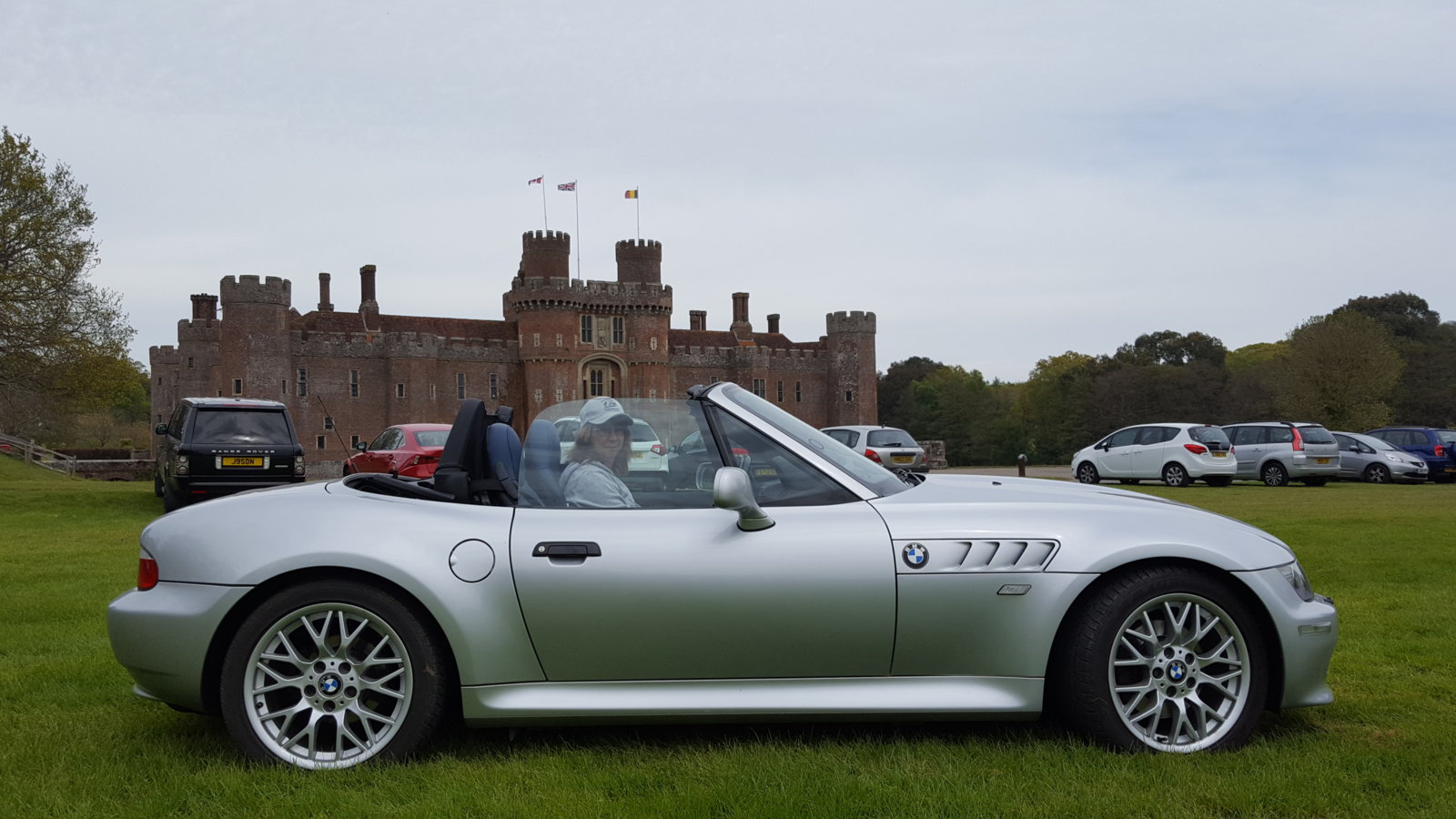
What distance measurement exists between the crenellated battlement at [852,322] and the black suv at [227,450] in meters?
67.7

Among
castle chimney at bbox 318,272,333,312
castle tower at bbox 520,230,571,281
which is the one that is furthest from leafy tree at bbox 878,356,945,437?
castle chimney at bbox 318,272,333,312

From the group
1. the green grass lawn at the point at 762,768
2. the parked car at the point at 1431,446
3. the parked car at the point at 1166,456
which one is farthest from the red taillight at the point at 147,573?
the parked car at the point at 1431,446

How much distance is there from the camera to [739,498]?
3688 mm

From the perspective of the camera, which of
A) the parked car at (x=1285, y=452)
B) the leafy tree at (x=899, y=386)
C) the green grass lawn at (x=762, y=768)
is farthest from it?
the leafy tree at (x=899, y=386)

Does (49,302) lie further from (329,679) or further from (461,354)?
(461,354)

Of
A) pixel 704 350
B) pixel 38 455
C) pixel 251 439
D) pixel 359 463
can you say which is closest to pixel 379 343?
pixel 704 350

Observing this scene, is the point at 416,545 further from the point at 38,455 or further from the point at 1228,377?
the point at 1228,377

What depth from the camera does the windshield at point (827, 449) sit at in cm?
415

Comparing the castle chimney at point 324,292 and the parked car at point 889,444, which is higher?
the castle chimney at point 324,292

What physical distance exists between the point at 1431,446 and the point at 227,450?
27.7 metres

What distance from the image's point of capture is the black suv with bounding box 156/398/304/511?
15.4 metres

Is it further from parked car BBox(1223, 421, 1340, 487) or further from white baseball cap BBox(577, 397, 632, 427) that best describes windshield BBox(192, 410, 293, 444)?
parked car BBox(1223, 421, 1340, 487)

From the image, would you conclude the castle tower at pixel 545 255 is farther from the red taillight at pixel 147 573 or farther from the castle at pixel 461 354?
the red taillight at pixel 147 573

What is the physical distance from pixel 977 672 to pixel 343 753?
226 cm
